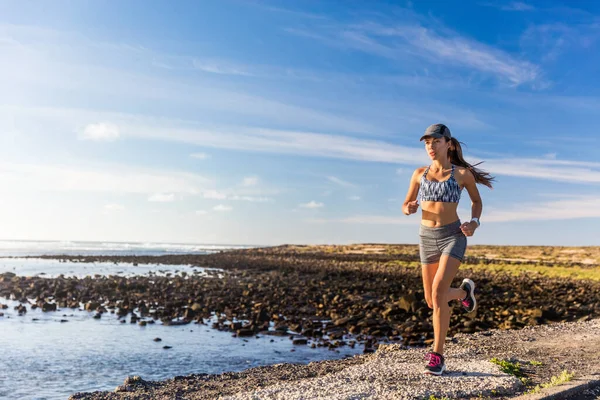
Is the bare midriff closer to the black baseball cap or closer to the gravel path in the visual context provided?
the black baseball cap

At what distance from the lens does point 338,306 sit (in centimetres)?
2192

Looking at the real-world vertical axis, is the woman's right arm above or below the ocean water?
above

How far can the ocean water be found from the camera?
11.0 meters

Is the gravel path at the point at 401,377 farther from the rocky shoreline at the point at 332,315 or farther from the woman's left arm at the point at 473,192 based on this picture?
the woman's left arm at the point at 473,192

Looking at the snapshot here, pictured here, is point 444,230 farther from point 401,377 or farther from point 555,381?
point 555,381

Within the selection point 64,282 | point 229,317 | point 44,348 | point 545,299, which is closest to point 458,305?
point 545,299

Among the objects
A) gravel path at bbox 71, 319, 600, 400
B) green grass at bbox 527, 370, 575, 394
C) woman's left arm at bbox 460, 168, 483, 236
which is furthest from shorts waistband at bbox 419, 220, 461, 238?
green grass at bbox 527, 370, 575, 394

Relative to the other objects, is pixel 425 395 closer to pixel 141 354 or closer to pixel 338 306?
pixel 141 354

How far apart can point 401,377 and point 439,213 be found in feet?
7.80

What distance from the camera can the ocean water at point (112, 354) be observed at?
36.2 ft

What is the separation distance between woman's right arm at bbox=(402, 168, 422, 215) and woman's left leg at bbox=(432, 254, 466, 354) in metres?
0.79

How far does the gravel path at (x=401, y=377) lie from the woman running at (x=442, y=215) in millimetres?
605

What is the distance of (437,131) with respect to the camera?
734cm

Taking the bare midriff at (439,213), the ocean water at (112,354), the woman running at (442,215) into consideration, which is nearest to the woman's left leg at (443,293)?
the woman running at (442,215)
